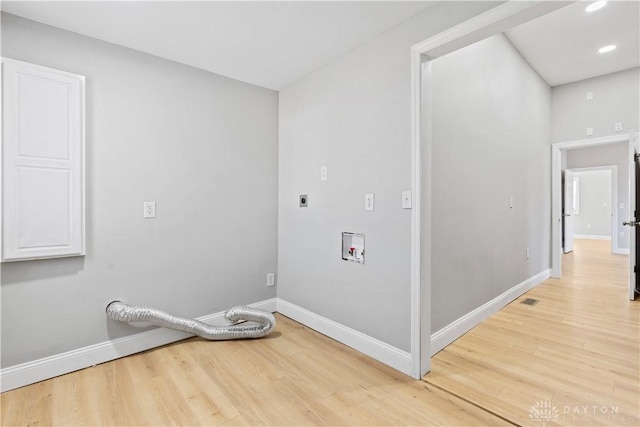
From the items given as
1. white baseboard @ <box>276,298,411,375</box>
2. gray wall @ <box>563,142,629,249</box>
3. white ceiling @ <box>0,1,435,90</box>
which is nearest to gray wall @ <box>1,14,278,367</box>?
white ceiling @ <box>0,1,435,90</box>

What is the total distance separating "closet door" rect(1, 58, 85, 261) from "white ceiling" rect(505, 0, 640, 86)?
425cm

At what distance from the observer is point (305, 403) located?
1.80 m

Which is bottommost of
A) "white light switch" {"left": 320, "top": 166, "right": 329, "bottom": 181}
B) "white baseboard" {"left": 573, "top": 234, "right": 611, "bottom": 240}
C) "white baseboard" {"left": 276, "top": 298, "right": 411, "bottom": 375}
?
"white baseboard" {"left": 276, "top": 298, "right": 411, "bottom": 375}

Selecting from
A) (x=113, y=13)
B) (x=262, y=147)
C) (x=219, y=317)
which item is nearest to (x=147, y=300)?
(x=219, y=317)

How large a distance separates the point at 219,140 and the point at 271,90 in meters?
0.84

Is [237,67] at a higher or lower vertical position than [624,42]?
lower

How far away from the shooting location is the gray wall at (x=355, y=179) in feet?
6.99

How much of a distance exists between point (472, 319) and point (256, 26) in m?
3.05

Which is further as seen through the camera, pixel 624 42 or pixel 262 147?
pixel 624 42

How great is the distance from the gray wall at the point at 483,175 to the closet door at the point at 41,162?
8.58 feet

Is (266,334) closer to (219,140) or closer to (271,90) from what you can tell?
(219,140)

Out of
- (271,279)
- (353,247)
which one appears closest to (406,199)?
→ (353,247)

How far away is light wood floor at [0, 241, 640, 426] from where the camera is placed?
5.50ft

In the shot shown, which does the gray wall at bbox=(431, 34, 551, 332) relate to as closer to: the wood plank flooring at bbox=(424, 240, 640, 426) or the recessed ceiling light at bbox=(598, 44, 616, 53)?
the wood plank flooring at bbox=(424, 240, 640, 426)
